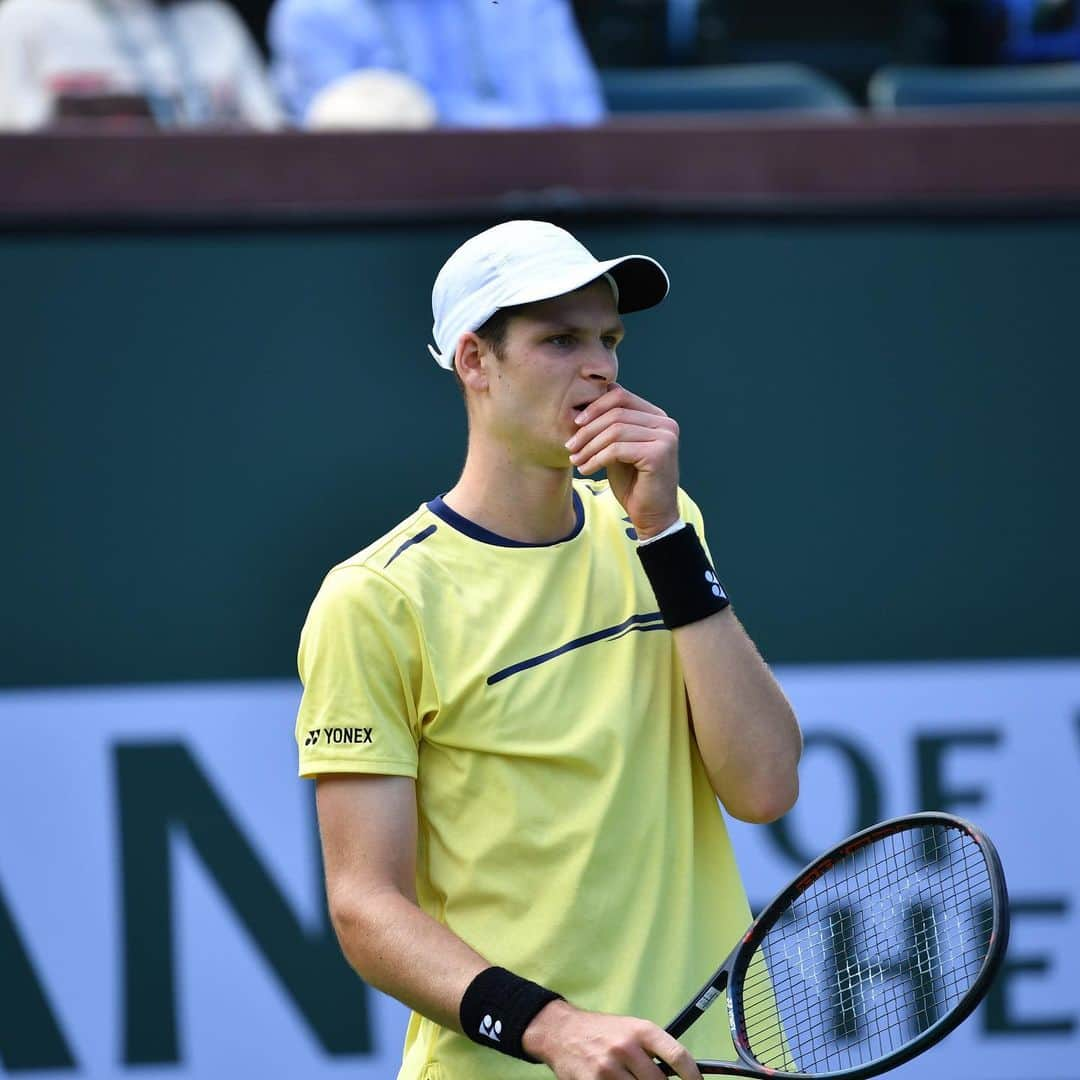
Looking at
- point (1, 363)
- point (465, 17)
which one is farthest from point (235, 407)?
point (465, 17)

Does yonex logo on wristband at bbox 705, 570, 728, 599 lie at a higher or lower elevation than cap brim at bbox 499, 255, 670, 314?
lower

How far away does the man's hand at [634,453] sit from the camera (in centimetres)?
200

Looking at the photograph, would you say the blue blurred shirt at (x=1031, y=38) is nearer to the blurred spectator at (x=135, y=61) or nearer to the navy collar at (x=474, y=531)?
the blurred spectator at (x=135, y=61)

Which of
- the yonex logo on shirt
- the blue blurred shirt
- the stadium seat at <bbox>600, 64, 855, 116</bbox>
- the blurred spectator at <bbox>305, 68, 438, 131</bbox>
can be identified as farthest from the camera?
the blue blurred shirt

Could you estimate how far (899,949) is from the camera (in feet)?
7.12

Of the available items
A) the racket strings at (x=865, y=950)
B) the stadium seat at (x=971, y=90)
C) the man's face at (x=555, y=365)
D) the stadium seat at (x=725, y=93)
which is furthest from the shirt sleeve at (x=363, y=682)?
the stadium seat at (x=971, y=90)

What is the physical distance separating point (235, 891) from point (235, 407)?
103cm

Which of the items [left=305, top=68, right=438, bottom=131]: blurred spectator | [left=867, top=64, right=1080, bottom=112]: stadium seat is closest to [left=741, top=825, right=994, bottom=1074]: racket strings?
[left=305, top=68, right=438, bottom=131]: blurred spectator

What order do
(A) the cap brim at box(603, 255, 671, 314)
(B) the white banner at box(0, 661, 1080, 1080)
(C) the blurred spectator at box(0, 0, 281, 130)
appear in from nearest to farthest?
1. (A) the cap brim at box(603, 255, 671, 314)
2. (B) the white banner at box(0, 661, 1080, 1080)
3. (C) the blurred spectator at box(0, 0, 281, 130)

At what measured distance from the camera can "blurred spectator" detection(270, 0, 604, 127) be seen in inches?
181

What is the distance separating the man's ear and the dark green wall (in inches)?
68.3

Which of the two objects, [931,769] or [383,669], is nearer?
[383,669]

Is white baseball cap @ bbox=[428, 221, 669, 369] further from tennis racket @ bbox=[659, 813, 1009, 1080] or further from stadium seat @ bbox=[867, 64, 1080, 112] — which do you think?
stadium seat @ bbox=[867, 64, 1080, 112]

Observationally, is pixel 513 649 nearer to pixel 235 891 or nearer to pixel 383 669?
pixel 383 669
